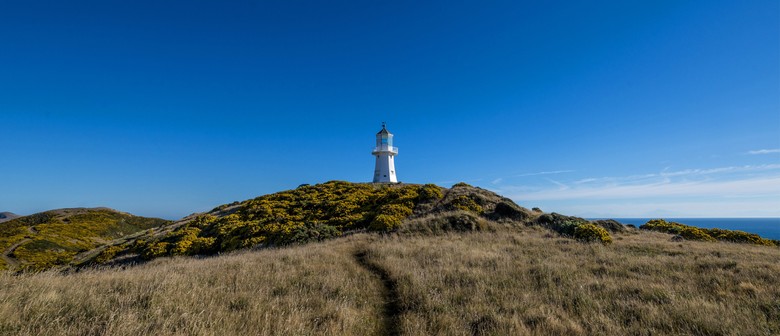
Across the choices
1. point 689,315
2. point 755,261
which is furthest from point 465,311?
point 755,261

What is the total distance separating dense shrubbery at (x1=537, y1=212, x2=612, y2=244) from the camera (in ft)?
51.5

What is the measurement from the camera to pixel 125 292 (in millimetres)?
6195

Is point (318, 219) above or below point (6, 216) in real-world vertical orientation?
below

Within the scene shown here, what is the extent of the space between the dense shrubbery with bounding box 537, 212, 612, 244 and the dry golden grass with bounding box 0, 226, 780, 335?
4.58 m

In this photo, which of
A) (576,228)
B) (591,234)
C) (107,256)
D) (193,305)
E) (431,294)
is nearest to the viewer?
(193,305)

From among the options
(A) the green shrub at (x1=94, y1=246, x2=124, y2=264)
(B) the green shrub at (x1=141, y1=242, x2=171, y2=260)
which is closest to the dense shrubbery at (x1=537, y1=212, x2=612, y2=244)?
(B) the green shrub at (x1=141, y1=242, x2=171, y2=260)

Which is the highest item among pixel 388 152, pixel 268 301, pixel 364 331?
pixel 388 152

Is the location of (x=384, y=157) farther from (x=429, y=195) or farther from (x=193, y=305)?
(x=193, y=305)

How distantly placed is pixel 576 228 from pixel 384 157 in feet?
118

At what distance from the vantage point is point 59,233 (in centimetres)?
3622

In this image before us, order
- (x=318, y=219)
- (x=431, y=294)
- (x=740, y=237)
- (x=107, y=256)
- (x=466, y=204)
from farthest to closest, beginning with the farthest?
(x=318, y=219)
(x=466, y=204)
(x=107, y=256)
(x=740, y=237)
(x=431, y=294)

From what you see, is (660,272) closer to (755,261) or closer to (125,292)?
(755,261)

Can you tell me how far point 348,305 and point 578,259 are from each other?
8.66 meters

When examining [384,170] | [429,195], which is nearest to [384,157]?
[384,170]
